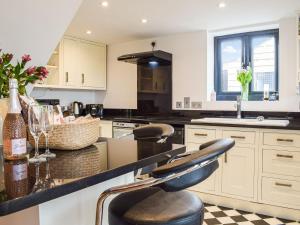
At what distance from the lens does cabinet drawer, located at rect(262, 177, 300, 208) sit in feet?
8.48

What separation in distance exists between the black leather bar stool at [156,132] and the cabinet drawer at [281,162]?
1.46 metres

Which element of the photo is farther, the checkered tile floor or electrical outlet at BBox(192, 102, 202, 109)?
electrical outlet at BBox(192, 102, 202, 109)

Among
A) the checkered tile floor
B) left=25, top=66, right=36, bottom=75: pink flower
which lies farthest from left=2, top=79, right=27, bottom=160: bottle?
the checkered tile floor

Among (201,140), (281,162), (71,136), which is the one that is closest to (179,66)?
(201,140)

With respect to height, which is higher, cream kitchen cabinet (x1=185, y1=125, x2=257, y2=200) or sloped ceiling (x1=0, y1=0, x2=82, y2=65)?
sloped ceiling (x1=0, y1=0, x2=82, y2=65)

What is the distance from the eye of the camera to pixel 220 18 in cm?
333

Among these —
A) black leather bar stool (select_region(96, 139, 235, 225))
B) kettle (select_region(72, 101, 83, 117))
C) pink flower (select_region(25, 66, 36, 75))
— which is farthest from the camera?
kettle (select_region(72, 101, 83, 117))

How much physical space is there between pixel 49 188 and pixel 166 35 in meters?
3.74

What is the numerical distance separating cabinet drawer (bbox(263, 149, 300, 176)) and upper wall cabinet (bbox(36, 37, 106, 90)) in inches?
114

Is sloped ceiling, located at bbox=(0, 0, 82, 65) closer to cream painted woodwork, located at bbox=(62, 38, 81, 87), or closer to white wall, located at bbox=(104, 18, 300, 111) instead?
cream painted woodwork, located at bbox=(62, 38, 81, 87)

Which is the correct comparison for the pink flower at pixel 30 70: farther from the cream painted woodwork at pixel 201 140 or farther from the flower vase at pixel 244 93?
the flower vase at pixel 244 93

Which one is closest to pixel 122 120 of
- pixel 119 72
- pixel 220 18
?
pixel 119 72

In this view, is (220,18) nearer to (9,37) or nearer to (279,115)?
(279,115)

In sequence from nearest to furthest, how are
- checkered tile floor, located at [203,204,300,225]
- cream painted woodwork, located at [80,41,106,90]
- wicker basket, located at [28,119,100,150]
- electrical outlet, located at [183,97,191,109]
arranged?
wicker basket, located at [28,119,100,150], checkered tile floor, located at [203,204,300,225], electrical outlet, located at [183,97,191,109], cream painted woodwork, located at [80,41,106,90]
